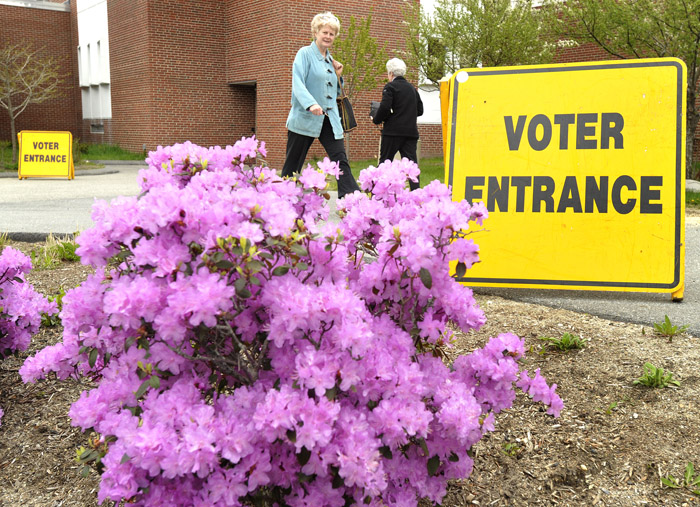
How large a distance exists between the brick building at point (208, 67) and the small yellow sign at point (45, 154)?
5.86 m

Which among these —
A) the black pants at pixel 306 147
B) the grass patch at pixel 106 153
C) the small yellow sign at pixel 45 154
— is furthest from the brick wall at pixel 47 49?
the black pants at pixel 306 147

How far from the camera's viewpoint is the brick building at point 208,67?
19.6 metres

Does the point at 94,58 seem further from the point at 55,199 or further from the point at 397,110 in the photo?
the point at 397,110

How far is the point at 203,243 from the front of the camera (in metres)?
1.45

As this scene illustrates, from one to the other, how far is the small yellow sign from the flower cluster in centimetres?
1402

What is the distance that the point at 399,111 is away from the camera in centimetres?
877

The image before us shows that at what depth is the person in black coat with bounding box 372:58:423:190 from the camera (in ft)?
28.4

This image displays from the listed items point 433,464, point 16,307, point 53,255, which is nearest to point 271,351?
point 433,464

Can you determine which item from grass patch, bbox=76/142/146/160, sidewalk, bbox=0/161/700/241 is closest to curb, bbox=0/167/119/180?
sidewalk, bbox=0/161/700/241

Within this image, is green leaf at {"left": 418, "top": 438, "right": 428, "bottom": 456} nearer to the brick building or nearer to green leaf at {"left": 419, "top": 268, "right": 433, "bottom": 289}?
green leaf at {"left": 419, "top": 268, "right": 433, "bottom": 289}

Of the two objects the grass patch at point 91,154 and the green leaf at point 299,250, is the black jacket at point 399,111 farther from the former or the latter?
the grass patch at point 91,154

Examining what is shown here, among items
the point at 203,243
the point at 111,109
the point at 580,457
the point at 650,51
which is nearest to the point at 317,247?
the point at 203,243

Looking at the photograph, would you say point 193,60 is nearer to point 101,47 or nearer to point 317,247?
point 101,47

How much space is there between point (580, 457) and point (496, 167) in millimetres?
2387
